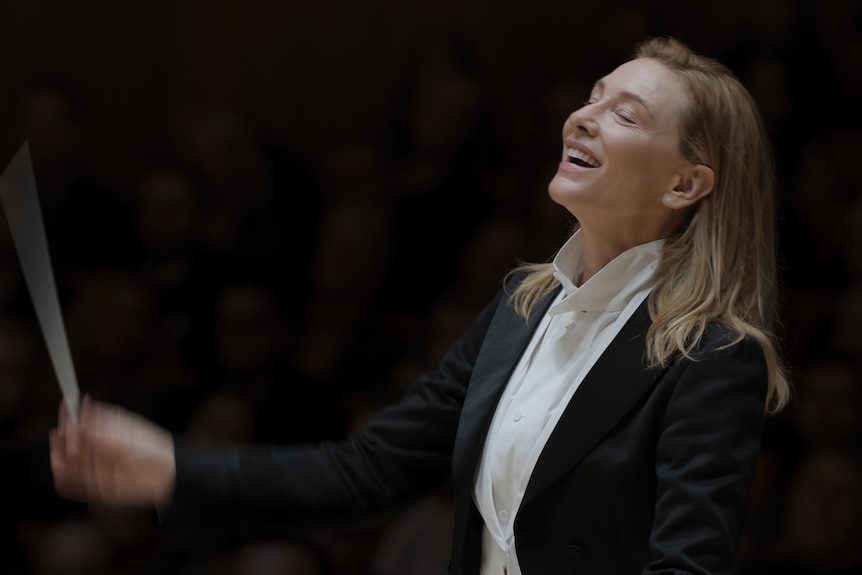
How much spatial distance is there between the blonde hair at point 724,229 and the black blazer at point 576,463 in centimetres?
4

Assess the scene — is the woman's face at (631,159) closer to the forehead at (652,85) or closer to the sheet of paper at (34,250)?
the forehead at (652,85)

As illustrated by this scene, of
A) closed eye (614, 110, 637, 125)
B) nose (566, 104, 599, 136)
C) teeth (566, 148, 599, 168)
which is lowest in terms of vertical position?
teeth (566, 148, 599, 168)

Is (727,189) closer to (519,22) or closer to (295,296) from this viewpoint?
(295,296)

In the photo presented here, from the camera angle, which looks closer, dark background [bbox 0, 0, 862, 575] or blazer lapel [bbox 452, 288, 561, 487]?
blazer lapel [bbox 452, 288, 561, 487]

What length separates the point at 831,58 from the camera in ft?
9.70

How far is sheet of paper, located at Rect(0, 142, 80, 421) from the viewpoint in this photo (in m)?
1.18

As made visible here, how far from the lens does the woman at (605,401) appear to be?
3.66 ft

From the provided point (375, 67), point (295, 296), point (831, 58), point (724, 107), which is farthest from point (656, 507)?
point (375, 67)

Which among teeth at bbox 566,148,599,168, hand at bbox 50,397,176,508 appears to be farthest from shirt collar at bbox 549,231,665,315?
hand at bbox 50,397,176,508

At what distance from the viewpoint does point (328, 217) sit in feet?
9.99

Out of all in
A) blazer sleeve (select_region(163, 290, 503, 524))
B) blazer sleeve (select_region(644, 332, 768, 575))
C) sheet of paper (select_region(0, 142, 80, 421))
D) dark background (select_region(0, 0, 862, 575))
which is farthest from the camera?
dark background (select_region(0, 0, 862, 575))

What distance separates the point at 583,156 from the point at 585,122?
4cm

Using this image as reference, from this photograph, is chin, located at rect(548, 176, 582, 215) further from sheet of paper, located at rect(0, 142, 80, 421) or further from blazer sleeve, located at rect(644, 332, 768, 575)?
sheet of paper, located at rect(0, 142, 80, 421)

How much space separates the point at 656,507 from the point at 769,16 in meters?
2.14
